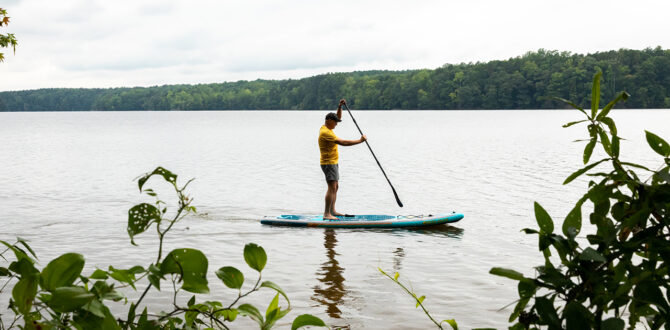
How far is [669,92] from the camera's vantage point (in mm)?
123000

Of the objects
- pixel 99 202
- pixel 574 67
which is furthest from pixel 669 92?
pixel 99 202

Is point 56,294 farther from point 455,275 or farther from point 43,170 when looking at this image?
point 43,170

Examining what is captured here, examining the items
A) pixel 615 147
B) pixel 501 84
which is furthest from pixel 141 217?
pixel 501 84

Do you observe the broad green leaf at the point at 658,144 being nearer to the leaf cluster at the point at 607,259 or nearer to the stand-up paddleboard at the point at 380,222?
the leaf cluster at the point at 607,259

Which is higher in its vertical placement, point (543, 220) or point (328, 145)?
point (543, 220)

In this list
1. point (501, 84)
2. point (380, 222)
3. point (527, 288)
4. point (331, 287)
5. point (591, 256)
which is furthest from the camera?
point (501, 84)

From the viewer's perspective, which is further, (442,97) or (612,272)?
(442,97)

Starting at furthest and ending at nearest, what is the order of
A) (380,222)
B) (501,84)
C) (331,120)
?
(501,84) < (380,222) < (331,120)

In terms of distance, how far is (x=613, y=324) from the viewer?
48.9 inches

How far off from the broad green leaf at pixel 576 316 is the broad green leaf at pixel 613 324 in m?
0.03

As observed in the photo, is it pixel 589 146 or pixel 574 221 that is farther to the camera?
pixel 589 146

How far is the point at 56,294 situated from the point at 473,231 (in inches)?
514

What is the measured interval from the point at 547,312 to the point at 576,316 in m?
0.05

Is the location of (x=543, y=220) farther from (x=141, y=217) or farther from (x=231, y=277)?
(x=141, y=217)
